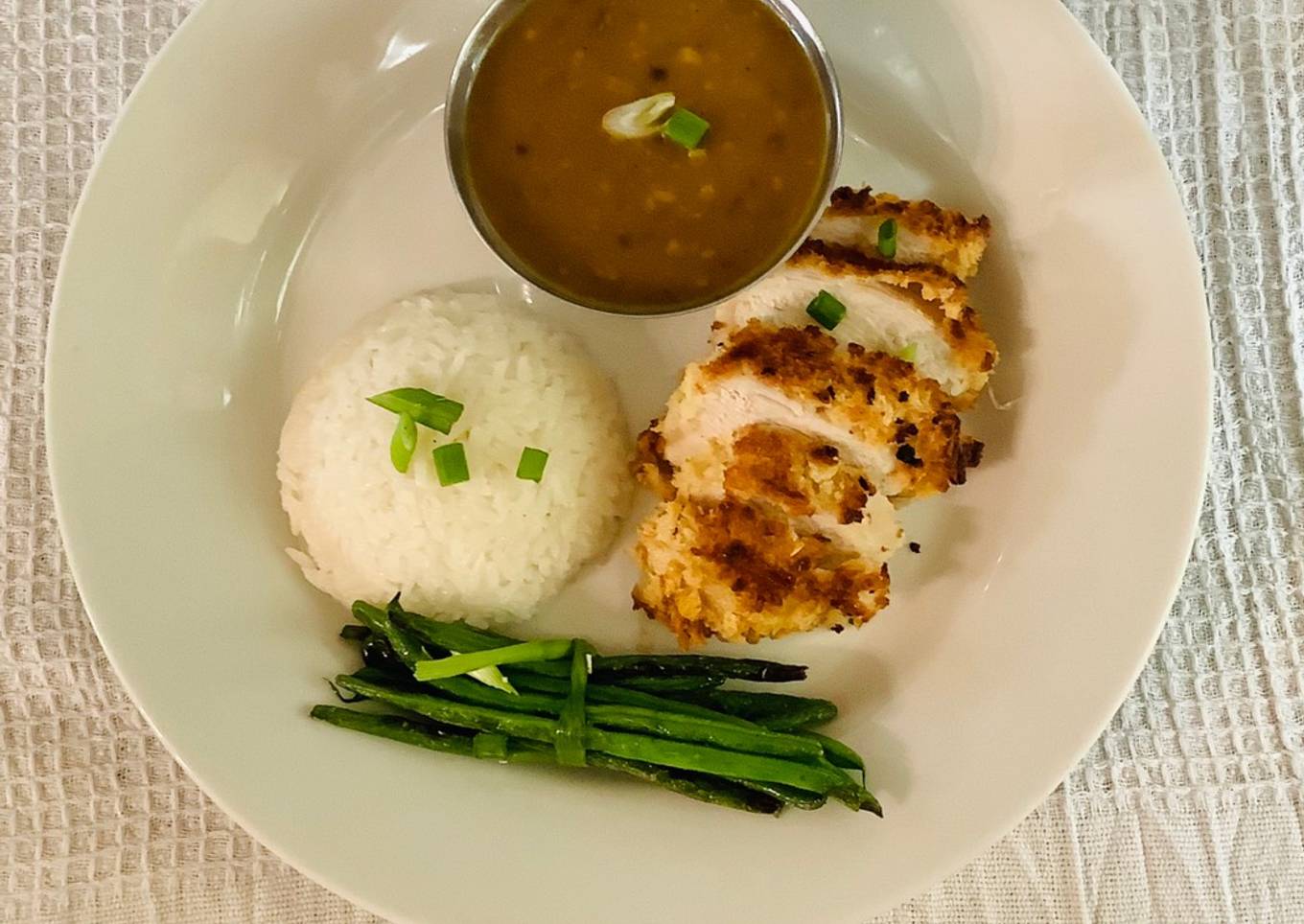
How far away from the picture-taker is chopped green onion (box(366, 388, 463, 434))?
8.46 ft

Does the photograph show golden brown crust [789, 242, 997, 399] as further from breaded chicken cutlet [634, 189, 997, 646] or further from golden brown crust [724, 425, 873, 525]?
golden brown crust [724, 425, 873, 525]

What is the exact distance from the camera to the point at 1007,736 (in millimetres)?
2502

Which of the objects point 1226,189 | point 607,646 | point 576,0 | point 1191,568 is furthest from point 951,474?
point 576,0

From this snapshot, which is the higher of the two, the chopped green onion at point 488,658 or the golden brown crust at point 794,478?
the golden brown crust at point 794,478

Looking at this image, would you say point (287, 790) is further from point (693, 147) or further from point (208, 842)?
point (693, 147)

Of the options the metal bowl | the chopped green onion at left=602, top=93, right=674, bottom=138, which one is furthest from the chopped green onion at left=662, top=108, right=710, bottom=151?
the metal bowl

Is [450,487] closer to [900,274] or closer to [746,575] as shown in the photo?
[746,575]

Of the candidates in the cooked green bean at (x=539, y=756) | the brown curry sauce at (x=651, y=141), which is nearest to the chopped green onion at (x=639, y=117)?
the brown curry sauce at (x=651, y=141)

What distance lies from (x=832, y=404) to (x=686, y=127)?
2.25ft

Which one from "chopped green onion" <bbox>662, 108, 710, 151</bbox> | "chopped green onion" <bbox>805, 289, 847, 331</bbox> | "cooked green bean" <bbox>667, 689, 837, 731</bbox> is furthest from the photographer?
"cooked green bean" <bbox>667, 689, 837, 731</bbox>

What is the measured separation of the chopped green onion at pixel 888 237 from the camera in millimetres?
2549

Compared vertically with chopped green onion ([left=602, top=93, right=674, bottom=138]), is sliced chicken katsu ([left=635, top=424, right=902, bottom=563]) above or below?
below

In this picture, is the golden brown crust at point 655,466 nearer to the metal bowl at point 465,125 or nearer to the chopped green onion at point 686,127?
the metal bowl at point 465,125

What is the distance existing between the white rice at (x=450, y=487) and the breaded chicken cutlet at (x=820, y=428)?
281 millimetres
